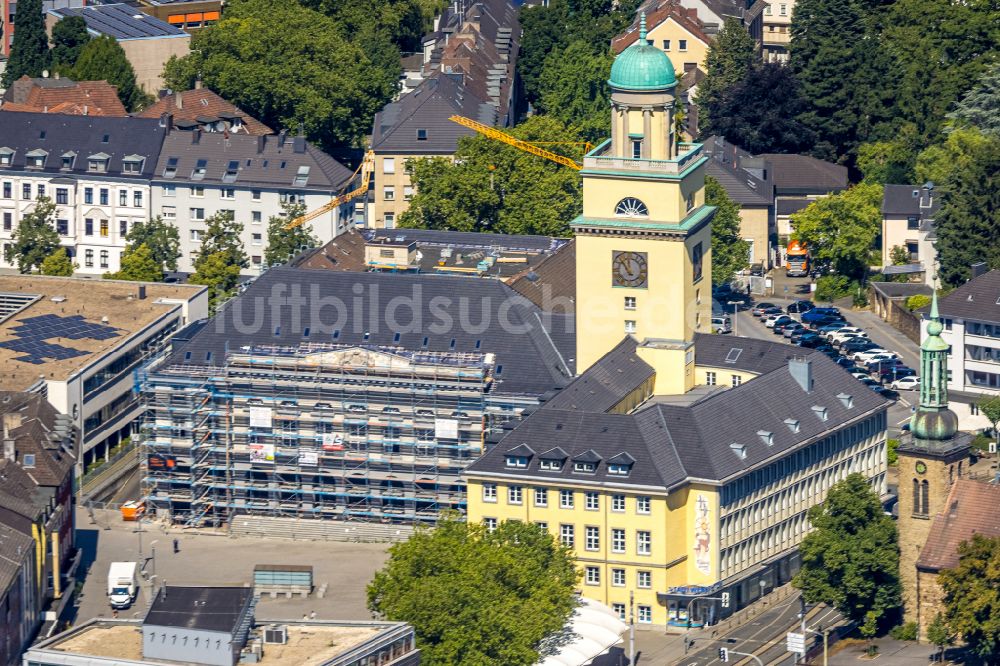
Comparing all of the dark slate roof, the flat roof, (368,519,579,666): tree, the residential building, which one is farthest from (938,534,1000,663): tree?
the dark slate roof

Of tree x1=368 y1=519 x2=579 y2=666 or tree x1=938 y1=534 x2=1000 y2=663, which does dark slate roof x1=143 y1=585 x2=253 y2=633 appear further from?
tree x1=938 y1=534 x2=1000 y2=663

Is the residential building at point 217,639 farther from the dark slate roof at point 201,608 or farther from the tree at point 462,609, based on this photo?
the tree at point 462,609

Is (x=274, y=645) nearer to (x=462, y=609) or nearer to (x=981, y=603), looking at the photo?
(x=462, y=609)

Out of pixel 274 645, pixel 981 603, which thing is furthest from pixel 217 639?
pixel 981 603

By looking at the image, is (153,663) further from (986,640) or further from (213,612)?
(986,640)

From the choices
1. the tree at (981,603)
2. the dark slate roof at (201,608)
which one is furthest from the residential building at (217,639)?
the tree at (981,603)

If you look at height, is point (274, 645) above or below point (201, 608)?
below
